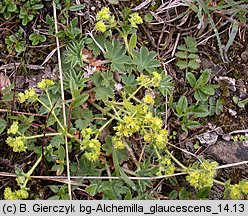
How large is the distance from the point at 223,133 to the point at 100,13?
2.77ft

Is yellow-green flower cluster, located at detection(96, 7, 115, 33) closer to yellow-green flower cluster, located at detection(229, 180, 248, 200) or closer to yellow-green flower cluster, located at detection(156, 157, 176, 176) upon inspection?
yellow-green flower cluster, located at detection(156, 157, 176, 176)

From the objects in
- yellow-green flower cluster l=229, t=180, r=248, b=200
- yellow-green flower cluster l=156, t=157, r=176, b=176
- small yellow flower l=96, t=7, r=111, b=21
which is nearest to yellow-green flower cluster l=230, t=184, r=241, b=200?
yellow-green flower cluster l=229, t=180, r=248, b=200

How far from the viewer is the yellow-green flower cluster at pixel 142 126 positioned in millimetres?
2070

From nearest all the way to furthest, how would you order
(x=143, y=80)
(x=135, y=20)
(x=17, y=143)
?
(x=17, y=143) → (x=143, y=80) → (x=135, y=20)

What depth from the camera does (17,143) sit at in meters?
2.03

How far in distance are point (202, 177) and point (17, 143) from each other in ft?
2.63

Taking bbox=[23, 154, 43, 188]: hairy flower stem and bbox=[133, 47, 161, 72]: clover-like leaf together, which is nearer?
bbox=[23, 154, 43, 188]: hairy flower stem

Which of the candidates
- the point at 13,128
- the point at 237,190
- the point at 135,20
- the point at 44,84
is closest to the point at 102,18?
the point at 135,20

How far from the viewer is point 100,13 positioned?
7.36 ft

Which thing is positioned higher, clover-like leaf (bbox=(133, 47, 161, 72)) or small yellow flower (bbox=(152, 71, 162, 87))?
clover-like leaf (bbox=(133, 47, 161, 72))

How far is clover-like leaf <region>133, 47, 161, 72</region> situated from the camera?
233cm

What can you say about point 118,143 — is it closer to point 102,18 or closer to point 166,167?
point 166,167

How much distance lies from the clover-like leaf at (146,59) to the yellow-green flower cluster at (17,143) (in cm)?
67

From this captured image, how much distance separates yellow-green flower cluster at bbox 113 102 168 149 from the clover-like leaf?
0.98 feet
